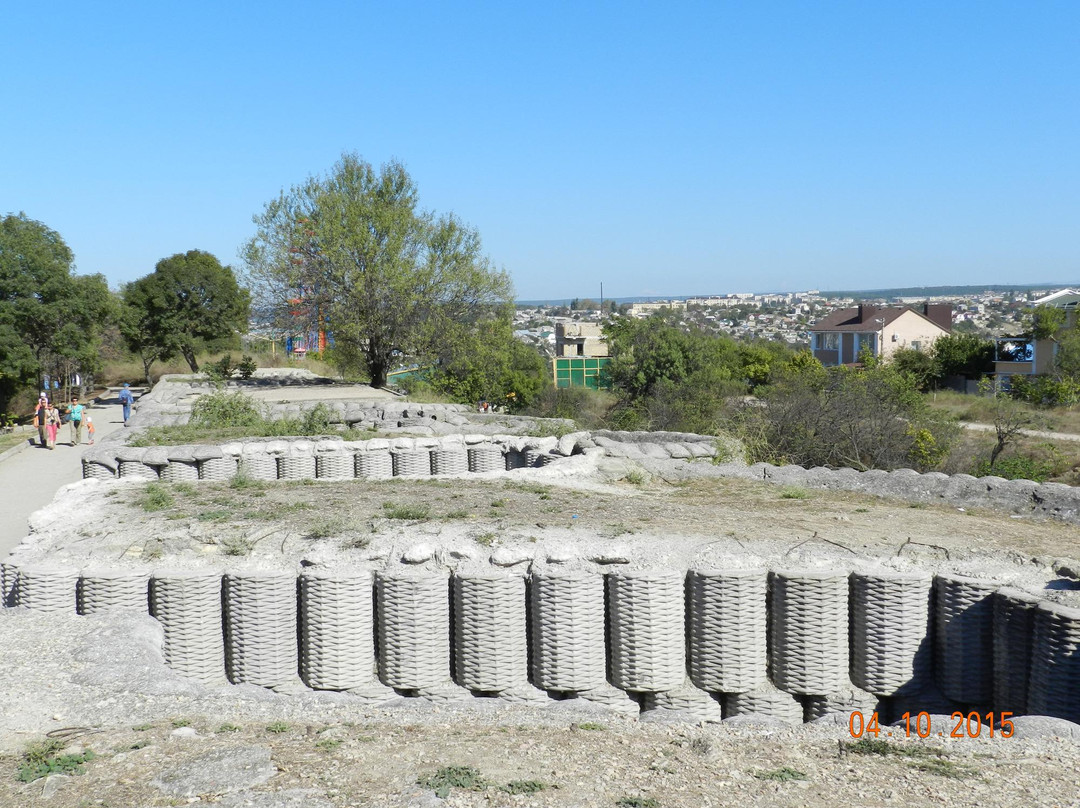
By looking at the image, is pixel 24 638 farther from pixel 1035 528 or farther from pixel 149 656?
pixel 1035 528

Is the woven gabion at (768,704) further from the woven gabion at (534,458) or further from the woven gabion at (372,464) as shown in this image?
the woven gabion at (372,464)

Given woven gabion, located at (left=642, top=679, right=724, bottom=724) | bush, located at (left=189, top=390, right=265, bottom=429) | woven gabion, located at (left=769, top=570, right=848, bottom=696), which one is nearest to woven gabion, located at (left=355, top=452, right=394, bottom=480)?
bush, located at (left=189, top=390, right=265, bottom=429)

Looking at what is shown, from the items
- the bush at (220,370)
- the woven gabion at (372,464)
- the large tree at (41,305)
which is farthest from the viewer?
the bush at (220,370)

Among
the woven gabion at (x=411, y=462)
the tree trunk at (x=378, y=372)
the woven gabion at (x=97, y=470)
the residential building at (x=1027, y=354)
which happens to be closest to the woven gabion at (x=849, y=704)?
the woven gabion at (x=411, y=462)

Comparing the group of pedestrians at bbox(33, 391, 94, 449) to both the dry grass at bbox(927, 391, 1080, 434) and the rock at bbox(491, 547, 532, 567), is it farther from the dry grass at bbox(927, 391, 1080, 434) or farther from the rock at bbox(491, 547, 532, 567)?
the dry grass at bbox(927, 391, 1080, 434)

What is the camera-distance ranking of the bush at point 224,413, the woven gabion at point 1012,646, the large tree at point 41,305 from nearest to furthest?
the woven gabion at point 1012,646 → the bush at point 224,413 → the large tree at point 41,305

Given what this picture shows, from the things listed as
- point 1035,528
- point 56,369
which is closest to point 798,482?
point 1035,528

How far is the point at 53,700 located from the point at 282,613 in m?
1.85

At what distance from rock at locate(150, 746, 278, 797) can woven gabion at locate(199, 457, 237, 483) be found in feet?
25.3

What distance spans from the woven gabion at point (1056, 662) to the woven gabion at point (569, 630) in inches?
111

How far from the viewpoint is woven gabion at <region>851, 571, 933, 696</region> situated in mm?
6977

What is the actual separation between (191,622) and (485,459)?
656cm

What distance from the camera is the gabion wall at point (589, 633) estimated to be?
7.01 meters

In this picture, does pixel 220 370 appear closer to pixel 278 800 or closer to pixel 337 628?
pixel 337 628
